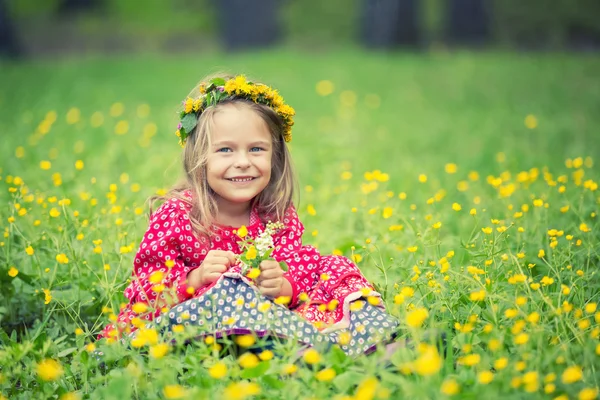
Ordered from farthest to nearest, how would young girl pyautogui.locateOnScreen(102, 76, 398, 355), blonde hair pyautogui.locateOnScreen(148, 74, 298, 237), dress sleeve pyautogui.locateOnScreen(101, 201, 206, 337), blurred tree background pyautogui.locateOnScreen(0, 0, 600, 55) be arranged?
blurred tree background pyautogui.locateOnScreen(0, 0, 600, 55)
blonde hair pyautogui.locateOnScreen(148, 74, 298, 237)
dress sleeve pyautogui.locateOnScreen(101, 201, 206, 337)
young girl pyautogui.locateOnScreen(102, 76, 398, 355)

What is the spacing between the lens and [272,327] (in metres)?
2.57

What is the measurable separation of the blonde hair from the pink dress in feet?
0.15

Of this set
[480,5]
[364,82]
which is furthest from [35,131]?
[480,5]

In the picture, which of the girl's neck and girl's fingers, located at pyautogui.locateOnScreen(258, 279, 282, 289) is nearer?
girl's fingers, located at pyautogui.locateOnScreen(258, 279, 282, 289)

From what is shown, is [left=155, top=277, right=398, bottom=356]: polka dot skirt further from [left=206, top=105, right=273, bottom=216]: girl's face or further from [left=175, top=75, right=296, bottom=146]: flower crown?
[left=175, top=75, right=296, bottom=146]: flower crown

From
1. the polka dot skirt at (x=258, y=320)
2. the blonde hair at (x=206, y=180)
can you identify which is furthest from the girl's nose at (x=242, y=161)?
the polka dot skirt at (x=258, y=320)

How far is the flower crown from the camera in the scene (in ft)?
10.0

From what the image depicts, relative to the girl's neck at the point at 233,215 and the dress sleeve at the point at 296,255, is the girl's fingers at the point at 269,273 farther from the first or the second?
the girl's neck at the point at 233,215

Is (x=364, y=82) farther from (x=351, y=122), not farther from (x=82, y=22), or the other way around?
(x=82, y=22)

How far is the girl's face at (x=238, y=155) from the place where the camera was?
3.01 m

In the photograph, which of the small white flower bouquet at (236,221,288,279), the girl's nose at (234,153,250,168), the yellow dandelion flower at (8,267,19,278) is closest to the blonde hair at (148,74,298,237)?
the girl's nose at (234,153,250,168)

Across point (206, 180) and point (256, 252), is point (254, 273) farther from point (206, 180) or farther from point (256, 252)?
point (206, 180)

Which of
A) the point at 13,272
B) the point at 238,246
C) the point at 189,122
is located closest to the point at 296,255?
the point at 238,246

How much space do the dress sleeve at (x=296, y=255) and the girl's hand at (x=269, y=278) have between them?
32 cm
